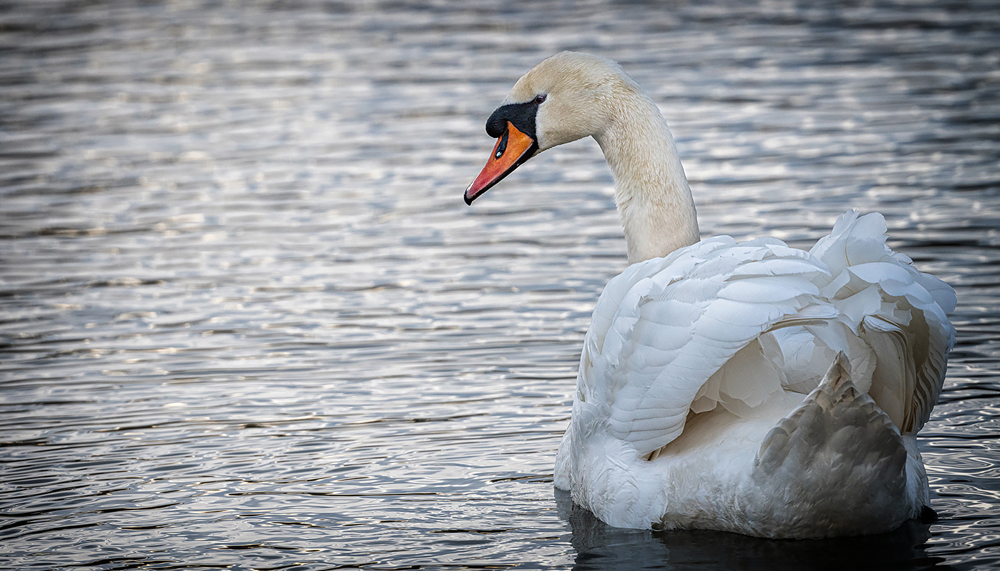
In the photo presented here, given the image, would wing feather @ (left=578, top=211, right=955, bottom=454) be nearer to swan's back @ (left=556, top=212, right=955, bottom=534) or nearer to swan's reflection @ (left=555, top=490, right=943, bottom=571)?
swan's back @ (left=556, top=212, right=955, bottom=534)

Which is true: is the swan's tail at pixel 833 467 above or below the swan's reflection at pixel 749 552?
above

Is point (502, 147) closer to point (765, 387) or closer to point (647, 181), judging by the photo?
point (647, 181)

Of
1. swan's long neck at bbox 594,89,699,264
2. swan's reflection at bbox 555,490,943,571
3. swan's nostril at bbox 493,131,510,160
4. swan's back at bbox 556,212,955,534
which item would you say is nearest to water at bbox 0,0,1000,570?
swan's reflection at bbox 555,490,943,571

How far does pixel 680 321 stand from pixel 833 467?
2.59 feet

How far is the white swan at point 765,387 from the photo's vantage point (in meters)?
4.93

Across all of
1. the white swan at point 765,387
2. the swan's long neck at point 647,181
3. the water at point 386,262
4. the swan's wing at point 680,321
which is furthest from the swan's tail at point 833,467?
the swan's long neck at point 647,181

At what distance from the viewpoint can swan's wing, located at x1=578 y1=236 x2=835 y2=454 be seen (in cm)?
495

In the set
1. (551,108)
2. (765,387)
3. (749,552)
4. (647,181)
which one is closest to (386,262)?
(551,108)

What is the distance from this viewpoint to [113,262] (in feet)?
38.1

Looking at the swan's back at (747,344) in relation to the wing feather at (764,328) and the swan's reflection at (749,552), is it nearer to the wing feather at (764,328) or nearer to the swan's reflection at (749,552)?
the wing feather at (764,328)

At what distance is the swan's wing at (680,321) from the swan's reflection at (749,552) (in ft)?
1.40

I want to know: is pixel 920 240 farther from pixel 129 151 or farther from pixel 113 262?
pixel 129 151

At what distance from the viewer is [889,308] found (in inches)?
197

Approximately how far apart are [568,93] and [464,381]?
7.03ft
